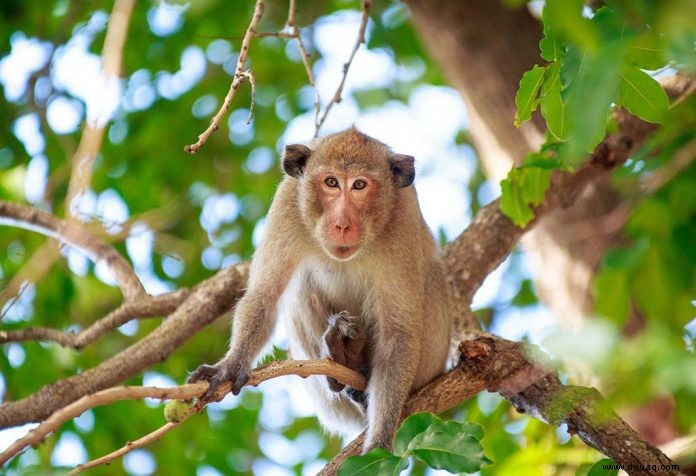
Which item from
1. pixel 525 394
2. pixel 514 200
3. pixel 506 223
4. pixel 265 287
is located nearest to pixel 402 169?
pixel 514 200

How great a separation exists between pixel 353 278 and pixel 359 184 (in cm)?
71

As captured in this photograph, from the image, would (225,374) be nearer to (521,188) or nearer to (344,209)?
(344,209)

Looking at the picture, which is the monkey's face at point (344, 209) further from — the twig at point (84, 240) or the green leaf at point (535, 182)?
the twig at point (84, 240)

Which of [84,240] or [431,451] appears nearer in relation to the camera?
[431,451]

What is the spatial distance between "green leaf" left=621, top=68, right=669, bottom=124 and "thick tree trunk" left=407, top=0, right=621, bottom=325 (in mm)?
4016

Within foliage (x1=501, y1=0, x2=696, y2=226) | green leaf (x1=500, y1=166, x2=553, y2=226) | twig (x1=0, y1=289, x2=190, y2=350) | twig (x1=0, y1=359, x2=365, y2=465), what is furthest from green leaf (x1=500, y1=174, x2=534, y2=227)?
twig (x1=0, y1=289, x2=190, y2=350)

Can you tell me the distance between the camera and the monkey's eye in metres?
6.19

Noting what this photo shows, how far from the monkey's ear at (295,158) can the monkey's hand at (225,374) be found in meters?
1.68

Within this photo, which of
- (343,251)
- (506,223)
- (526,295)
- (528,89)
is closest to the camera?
(528,89)

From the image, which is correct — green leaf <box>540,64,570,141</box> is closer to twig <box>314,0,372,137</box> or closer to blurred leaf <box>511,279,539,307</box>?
twig <box>314,0,372,137</box>

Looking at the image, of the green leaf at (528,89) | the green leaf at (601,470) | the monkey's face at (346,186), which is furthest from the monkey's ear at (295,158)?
the green leaf at (601,470)

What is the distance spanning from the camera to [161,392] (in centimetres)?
366

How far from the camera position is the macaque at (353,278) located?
5.95 m

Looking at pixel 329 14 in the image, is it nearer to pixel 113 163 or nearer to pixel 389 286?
pixel 113 163
